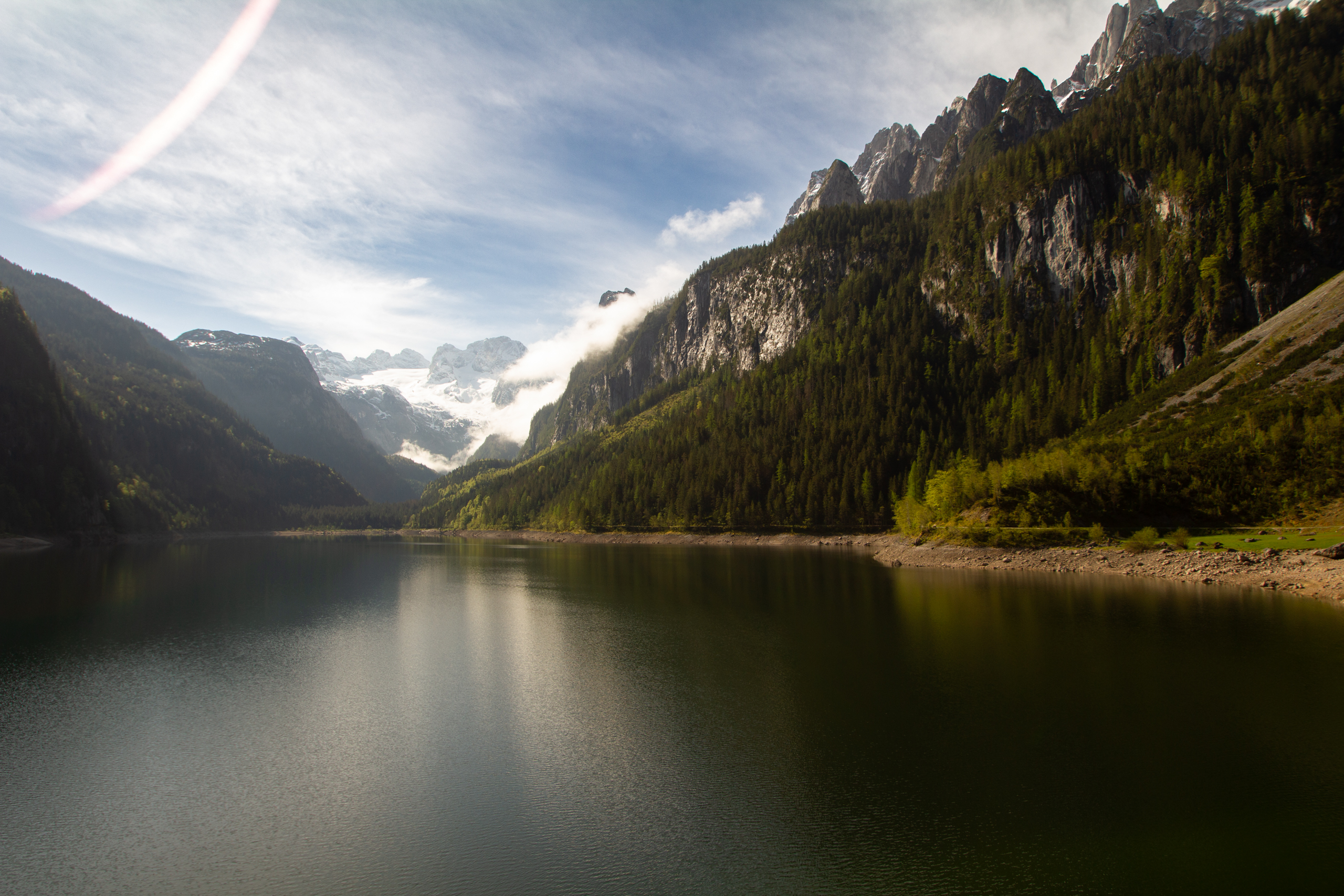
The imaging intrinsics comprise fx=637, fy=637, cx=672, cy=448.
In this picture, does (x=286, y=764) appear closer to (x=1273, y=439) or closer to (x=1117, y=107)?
(x=1273, y=439)

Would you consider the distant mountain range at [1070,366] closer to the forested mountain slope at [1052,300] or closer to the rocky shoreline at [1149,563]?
the forested mountain slope at [1052,300]

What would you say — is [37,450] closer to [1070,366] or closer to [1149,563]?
[1149,563]

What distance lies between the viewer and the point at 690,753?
1994cm

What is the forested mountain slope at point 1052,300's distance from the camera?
347 feet

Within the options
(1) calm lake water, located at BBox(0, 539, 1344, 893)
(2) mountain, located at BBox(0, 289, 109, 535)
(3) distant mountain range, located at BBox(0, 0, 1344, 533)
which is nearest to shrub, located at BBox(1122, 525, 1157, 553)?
(3) distant mountain range, located at BBox(0, 0, 1344, 533)

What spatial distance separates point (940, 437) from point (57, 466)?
182m

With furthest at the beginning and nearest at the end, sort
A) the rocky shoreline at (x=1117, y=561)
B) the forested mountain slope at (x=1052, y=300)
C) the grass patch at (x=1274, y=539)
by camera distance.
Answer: the forested mountain slope at (x=1052, y=300), the grass patch at (x=1274, y=539), the rocky shoreline at (x=1117, y=561)

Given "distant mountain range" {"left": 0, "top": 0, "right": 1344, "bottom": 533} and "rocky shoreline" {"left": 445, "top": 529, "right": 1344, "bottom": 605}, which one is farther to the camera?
"distant mountain range" {"left": 0, "top": 0, "right": 1344, "bottom": 533}

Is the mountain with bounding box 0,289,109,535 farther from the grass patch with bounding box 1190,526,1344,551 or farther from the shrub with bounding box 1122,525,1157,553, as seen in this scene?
the grass patch with bounding box 1190,526,1344,551

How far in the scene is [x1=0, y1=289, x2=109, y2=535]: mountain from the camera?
125 m

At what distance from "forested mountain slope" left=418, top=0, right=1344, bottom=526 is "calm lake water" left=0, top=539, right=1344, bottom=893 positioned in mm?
79190

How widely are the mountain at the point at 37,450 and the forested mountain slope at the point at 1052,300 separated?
103 metres

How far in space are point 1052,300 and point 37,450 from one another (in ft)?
709

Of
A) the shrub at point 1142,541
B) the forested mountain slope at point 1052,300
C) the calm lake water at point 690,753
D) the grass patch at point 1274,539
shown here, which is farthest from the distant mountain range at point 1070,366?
the calm lake water at point 690,753
